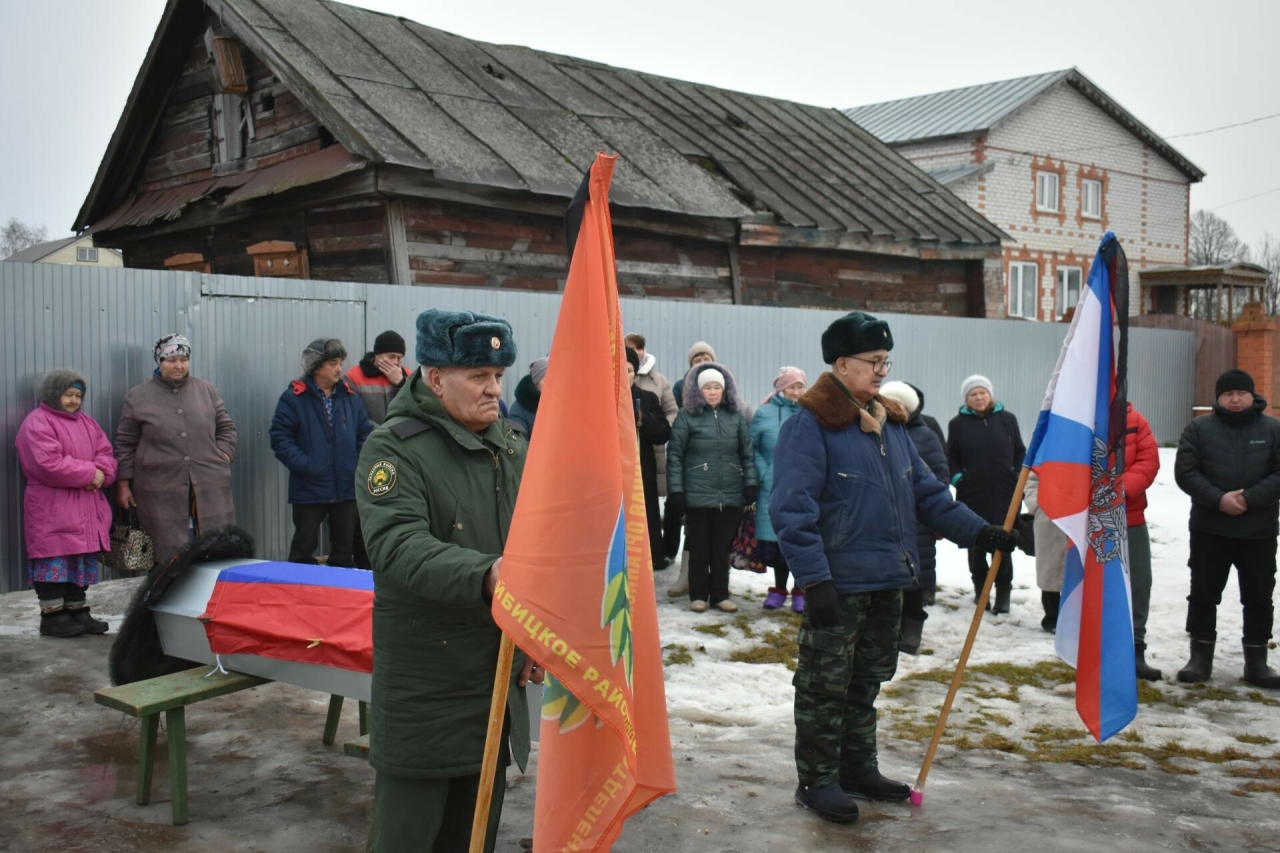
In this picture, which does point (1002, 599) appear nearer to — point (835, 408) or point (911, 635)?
point (911, 635)

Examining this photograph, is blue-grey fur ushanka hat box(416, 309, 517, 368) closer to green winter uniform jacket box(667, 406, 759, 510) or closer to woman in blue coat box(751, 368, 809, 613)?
green winter uniform jacket box(667, 406, 759, 510)

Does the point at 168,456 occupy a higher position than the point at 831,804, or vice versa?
the point at 168,456

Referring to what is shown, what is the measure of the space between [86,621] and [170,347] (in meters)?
1.75

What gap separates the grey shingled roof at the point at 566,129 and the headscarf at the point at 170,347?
418cm

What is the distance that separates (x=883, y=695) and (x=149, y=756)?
3721mm

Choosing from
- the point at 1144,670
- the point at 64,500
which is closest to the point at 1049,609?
the point at 1144,670

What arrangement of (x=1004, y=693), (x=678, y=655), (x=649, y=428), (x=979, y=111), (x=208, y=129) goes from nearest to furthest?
1. (x=1004, y=693)
2. (x=678, y=655)
3. (x=649, y=428)
4. (x=208, y=129)
5. (x=979, y=111)

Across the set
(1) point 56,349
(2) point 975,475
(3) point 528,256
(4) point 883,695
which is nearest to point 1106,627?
(4) point 883,695

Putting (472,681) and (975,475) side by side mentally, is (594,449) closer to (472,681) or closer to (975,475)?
(472,681)

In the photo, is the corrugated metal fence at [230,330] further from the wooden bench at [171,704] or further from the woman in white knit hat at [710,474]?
the wooden bench at [171,704]

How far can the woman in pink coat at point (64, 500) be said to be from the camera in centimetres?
667

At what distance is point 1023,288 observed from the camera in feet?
104

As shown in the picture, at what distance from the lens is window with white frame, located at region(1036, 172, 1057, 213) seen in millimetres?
32281

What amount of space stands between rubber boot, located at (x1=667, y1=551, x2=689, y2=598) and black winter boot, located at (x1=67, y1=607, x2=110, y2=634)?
386 cm
